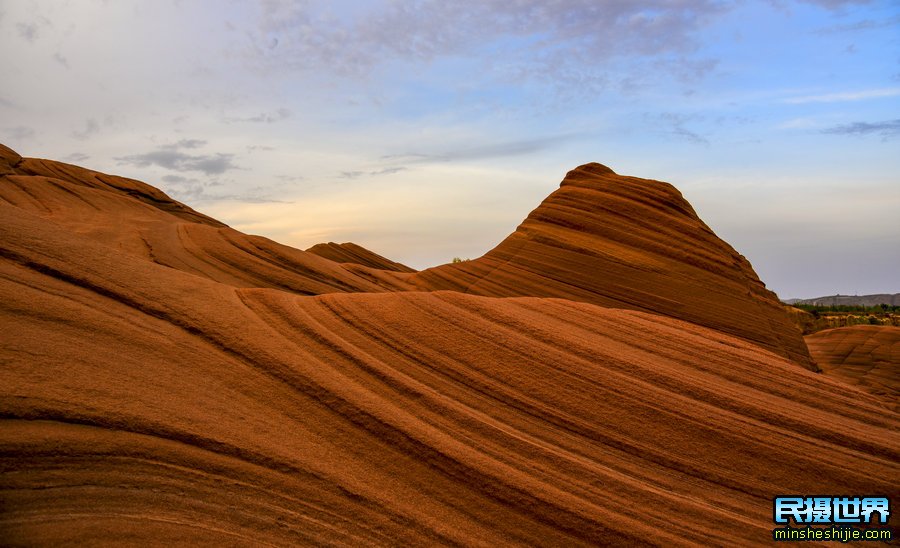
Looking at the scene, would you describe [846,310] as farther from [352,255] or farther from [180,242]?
[180,242]

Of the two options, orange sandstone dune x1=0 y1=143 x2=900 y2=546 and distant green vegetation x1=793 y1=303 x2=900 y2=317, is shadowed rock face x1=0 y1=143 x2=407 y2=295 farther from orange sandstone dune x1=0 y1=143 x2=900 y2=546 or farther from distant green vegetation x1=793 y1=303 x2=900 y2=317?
distant green vegetation x1=793 y1=303 x2=900 y2=317

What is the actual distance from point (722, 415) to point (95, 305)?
24.6 feet

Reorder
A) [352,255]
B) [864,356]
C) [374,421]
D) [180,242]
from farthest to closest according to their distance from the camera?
[352,255]
[864,356]
[180,242]
[374,421]

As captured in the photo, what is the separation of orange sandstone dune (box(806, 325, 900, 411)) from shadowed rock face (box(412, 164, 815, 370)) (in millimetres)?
10813

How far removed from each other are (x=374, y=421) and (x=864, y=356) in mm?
29648

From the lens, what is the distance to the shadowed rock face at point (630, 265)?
17484 mm

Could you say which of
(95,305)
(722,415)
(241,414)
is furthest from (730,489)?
(95,305)

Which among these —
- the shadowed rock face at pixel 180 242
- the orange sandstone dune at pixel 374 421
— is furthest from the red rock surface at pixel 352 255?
the orange sandstone dune at pixel 374 421

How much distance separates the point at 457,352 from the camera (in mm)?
8695

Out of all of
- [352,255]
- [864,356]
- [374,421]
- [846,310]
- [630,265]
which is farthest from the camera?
[846,310]

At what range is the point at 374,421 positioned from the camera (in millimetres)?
6961

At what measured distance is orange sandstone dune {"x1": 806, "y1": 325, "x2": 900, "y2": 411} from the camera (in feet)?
89.2

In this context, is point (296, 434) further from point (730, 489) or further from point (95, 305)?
point (730, 489)

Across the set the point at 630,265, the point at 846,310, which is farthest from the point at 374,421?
the point at 846,310
